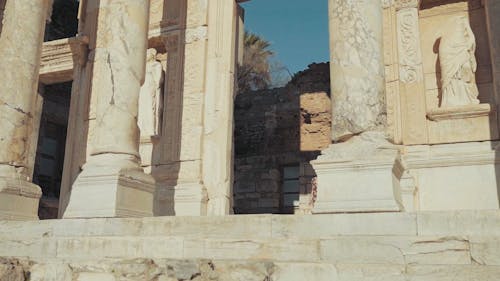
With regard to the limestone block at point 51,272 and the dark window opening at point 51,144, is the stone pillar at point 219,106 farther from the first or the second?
the dark window opening at point 51,144

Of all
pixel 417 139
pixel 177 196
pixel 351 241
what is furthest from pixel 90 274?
pixel 417 139

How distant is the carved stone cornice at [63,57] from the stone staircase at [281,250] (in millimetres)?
6750

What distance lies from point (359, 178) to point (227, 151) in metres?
4.54

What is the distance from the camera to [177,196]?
10.0 meters

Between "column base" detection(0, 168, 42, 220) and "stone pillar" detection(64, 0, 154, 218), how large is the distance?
1205 millimetres

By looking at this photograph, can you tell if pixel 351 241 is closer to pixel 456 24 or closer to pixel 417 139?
pixel 417 139

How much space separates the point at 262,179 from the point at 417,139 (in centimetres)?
937

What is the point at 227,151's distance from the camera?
10.1 metres

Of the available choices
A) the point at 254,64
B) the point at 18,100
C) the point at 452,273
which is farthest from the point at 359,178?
the point at 254,64

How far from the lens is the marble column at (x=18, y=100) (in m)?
8.08

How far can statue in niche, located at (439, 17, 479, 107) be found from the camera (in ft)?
29.3

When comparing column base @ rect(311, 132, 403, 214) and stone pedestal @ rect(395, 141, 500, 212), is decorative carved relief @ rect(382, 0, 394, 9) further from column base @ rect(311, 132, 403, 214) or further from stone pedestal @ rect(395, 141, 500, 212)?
column base @ rect(311, 132, 403, 214)

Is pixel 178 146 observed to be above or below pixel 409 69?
below

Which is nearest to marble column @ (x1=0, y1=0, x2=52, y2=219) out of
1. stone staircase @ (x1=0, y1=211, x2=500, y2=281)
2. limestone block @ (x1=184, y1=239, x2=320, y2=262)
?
stone staircase @ (x1=0, y1=211, x2=500, y2=281)
